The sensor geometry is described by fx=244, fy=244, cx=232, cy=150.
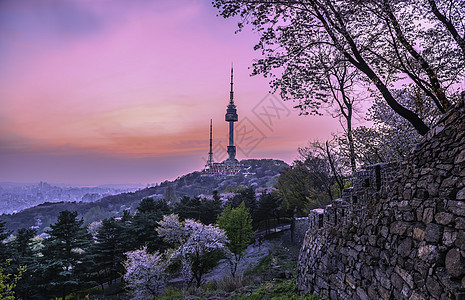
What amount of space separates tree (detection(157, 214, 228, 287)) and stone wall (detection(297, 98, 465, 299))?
37.7 ft

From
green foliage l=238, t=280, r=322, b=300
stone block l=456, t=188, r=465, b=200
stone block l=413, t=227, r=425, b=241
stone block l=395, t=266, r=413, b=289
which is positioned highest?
stone block l=456, t=188, r=465, b=200

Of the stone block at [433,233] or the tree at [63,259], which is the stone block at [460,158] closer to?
the stone block at [433,233]

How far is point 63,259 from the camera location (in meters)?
19.2

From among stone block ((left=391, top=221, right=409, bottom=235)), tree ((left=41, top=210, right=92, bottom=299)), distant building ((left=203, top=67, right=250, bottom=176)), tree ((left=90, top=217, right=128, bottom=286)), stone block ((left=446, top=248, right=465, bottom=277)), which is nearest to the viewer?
stone block ((left=446, top=248, right=465, bottom=277))

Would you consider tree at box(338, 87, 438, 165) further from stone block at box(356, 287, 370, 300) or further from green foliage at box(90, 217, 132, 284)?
green foliage at box(90, 217, 132, 284)

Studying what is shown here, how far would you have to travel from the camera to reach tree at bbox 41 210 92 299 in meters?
18.3

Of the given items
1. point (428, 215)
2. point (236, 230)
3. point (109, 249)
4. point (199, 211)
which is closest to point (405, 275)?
point (428, 215)

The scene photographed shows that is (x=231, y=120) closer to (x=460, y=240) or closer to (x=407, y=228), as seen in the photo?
(x=407, y=228)

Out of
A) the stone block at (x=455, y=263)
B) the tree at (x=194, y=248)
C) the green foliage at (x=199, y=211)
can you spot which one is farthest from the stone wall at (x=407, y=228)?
the green foliage at (x=199, y=211)

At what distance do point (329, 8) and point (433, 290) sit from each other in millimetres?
6969

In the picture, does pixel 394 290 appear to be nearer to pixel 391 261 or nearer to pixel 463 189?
pixel 391 261

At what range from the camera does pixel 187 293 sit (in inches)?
465

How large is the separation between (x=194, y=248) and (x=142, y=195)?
102844 millimetres

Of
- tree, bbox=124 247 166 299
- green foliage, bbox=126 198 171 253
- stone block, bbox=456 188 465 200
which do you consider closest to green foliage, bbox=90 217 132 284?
green foliage, bbox=126 198 171 253
